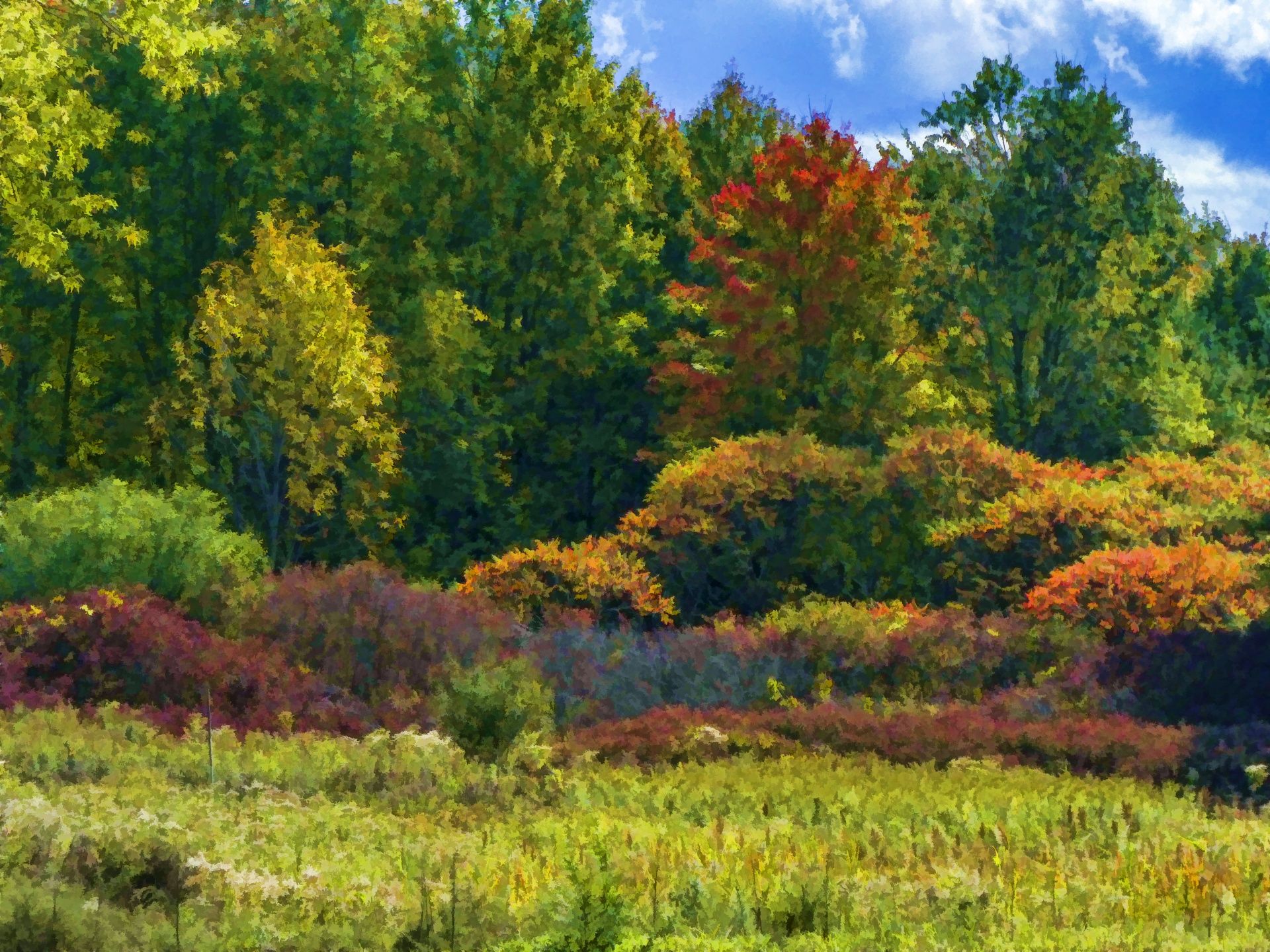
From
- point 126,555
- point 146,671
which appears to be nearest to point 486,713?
point 146,671

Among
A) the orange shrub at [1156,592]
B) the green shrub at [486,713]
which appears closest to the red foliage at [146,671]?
the green shrub at [486,713]

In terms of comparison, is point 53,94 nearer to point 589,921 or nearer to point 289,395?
point 289,395

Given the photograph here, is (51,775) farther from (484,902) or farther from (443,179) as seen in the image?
(443,179)

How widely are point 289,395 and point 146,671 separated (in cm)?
1109

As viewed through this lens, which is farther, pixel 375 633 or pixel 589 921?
pixel 375 633

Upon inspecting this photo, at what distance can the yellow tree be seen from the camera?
24000mm

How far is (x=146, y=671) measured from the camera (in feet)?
45.7

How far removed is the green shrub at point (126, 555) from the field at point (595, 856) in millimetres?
4742

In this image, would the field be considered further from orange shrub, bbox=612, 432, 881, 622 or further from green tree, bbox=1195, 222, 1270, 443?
green tree, bbox=1195, 222, 1270, 443

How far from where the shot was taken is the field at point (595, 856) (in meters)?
6.11

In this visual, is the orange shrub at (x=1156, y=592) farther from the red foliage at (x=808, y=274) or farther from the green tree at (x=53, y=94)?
the green tree at (x=53, y=94)

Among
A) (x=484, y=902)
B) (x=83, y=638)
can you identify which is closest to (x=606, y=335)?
(x=83, y=638)

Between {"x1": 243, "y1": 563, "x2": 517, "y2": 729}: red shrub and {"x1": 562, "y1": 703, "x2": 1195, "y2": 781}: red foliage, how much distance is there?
2.75 m

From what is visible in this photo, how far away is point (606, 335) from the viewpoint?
91.4ft
